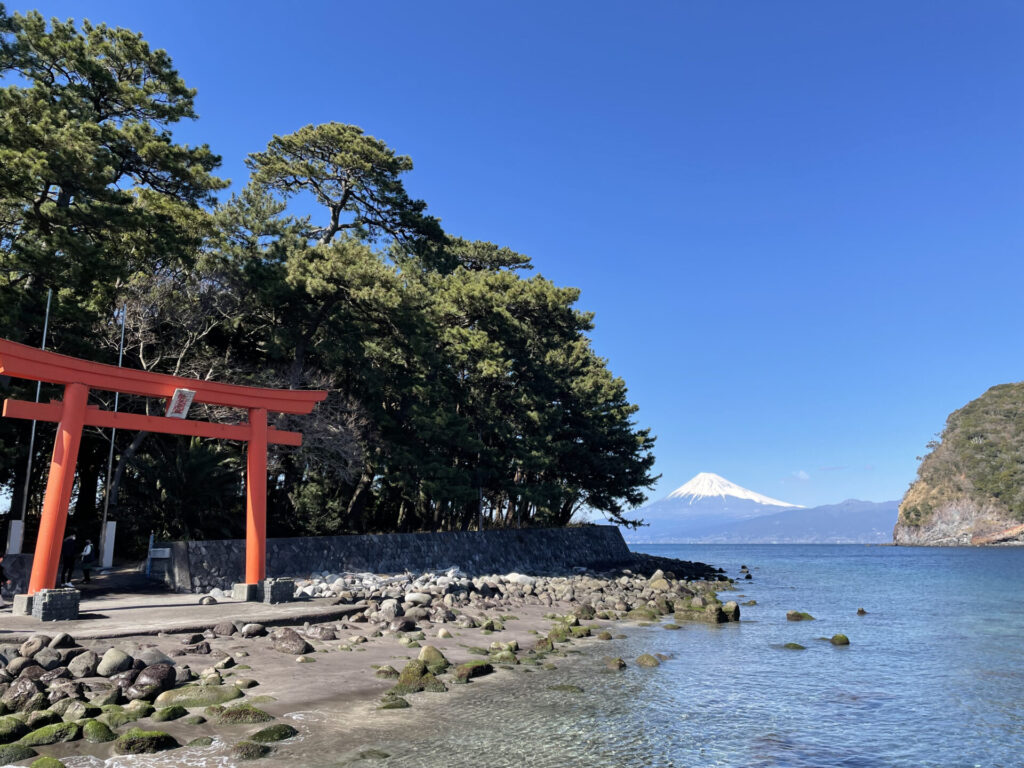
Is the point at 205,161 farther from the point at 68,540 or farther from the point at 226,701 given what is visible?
the point at 226,701

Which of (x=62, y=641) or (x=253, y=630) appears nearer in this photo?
(x=62, y=641)

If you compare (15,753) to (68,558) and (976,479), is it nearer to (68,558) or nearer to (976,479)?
(68,558)

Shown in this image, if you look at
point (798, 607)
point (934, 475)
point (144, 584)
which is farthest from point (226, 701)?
point (934, 475)

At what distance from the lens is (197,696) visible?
9758 millimetres

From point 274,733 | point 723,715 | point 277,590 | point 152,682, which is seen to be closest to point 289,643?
point 152,682

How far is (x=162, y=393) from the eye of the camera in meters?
17.0

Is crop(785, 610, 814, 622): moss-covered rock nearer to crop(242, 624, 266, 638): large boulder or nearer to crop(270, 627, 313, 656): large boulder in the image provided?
crop(270, 627, 313, 656): large boulder

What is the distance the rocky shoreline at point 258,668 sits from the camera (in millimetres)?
8367

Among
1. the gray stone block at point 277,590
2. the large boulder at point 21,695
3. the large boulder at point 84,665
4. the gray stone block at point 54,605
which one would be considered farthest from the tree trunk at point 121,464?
the large boulder at point 21,695

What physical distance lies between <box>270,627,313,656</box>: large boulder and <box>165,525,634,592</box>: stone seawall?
6.37 meters

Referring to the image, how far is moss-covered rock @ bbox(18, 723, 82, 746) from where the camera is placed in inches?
318

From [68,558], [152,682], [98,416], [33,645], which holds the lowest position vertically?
[152,682]

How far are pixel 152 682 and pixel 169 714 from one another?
1.09 m

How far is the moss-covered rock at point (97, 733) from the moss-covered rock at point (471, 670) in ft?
17.6
